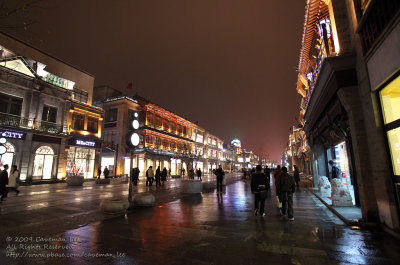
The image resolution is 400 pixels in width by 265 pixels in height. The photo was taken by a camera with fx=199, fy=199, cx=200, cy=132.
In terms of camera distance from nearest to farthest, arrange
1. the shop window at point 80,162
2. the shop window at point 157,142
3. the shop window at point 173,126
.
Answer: the shop window at point 80,162 → the shop window at point 157,142 → the shop window at point 173,126

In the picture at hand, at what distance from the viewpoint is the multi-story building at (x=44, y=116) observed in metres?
20.4

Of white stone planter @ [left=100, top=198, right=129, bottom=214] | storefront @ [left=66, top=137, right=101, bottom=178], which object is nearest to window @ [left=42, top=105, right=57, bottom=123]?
storefront @ [left=66, top=137, right=101, bottom=178]

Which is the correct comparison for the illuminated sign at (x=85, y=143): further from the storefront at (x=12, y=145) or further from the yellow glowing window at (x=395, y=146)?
the yellow glowing window at (x=395, y=146)

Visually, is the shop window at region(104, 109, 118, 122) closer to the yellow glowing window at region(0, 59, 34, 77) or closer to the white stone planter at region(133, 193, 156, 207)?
the yellow glowing window at region(0, 59, 34, 77)

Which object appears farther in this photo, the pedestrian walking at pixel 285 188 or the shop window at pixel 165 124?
the shop window at pixel 165 124

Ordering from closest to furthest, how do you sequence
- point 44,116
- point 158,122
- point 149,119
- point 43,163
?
point 43,163
point 44,116
point 149,119
point 158,122

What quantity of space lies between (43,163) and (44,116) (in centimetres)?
551

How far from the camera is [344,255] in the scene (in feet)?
Result: 13.4

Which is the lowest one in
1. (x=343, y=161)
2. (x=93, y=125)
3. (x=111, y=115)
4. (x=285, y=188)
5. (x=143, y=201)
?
(x=143, y=201)

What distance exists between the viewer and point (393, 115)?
17.5 ft

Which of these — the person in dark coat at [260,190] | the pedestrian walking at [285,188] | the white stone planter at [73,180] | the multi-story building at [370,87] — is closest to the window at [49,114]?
the white stone planter at [73,180]

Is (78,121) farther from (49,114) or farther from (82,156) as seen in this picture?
(82,156)

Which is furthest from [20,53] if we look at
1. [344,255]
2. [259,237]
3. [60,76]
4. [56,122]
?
[344,255]

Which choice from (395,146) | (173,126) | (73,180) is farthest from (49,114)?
(395,146)
